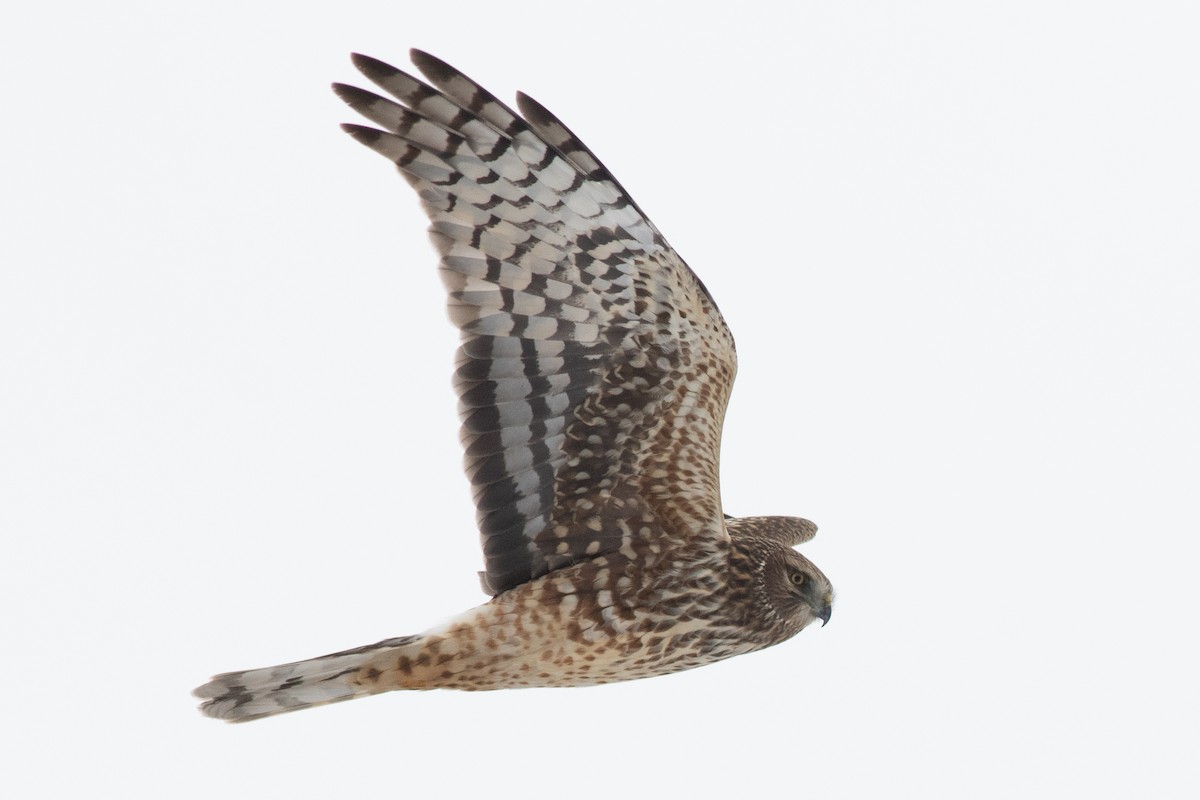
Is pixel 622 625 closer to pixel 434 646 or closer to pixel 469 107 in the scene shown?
pixel 434 646

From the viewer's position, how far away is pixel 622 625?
4.83 metres

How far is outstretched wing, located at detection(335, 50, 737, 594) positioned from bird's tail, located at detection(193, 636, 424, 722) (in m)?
0.61

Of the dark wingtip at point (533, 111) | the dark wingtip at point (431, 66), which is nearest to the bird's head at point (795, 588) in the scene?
the dark wingtip at point (533, 111)

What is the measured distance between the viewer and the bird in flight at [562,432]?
4.59m

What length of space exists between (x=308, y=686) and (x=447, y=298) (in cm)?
139

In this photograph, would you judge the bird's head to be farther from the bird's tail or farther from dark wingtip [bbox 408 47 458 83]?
dark wingtip [bbox 408 47 458 83]

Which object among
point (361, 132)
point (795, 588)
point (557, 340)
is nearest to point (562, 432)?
point (557, 340)

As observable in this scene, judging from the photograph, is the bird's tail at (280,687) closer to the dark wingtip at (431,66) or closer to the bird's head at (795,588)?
the bird's head at (795,588)

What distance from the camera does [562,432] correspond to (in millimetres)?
4824

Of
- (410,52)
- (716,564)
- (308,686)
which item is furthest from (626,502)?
(410,52)

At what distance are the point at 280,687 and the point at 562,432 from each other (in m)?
1.29

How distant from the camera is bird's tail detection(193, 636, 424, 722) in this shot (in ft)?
15.0

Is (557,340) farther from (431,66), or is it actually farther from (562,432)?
(431,66)

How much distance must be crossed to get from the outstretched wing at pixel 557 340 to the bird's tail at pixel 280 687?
2.01ft
